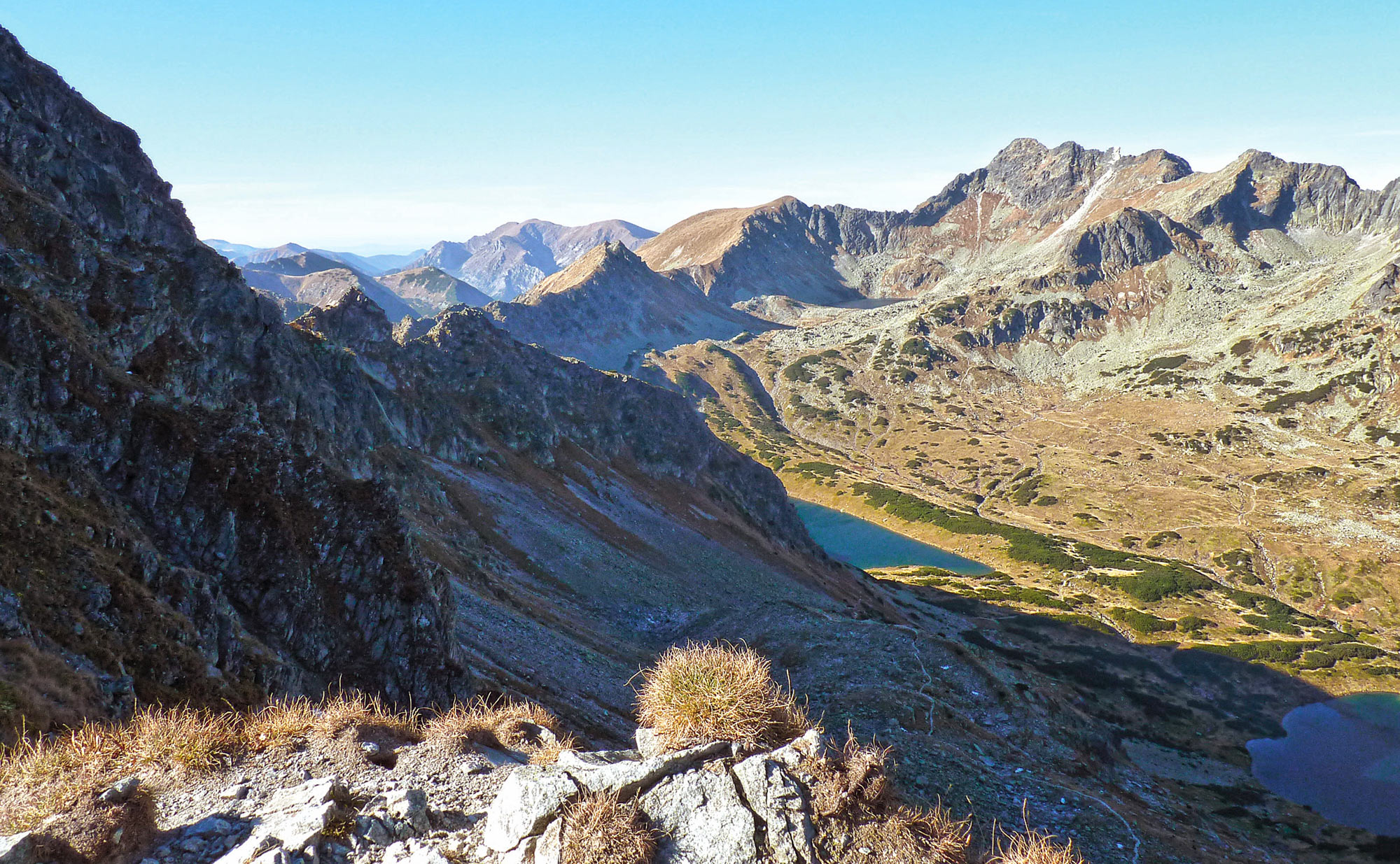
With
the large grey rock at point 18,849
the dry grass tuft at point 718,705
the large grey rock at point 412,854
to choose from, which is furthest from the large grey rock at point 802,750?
the large grey rock at point 18,849

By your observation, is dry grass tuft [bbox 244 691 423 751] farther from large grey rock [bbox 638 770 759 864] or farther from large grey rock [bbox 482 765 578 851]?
large grey rock [bbox 638 770 759 864]

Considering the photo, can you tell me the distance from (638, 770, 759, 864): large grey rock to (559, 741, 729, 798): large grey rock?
0.16 meters

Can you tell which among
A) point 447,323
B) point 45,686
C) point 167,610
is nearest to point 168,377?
point 167,610

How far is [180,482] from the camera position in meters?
25.6

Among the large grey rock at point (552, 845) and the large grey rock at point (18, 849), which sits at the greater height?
the large grey rock at point (18, 849)

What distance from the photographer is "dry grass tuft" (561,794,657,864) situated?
28.9 ft

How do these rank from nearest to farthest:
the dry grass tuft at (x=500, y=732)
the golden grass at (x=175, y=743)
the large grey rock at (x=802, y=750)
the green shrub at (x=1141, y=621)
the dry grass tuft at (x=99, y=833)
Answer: the dry grass tuft at (x=99, y=833)
the golden grass at (x=175, y=743)
the large grey rock at (x=802, y=750)
the dry grass tuft at (x=500, y=732)
the green shrub at (x=1141, y=621)

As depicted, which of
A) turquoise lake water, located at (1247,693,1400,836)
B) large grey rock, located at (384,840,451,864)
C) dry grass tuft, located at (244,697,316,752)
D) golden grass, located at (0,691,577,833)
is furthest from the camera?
turquoise lake water, located at (1247,693,1400,836)

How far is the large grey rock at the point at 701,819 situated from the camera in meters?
9.29

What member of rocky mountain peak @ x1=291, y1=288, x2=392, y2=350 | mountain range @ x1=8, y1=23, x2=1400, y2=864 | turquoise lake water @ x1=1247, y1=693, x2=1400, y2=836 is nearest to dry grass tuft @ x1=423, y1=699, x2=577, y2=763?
mountain range @ x1=8, y1=23, x2=1400, y2=864

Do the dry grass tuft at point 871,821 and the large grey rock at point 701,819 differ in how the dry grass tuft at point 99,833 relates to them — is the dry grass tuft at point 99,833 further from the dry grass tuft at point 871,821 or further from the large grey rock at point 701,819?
the dry grass tuft at point 871,821

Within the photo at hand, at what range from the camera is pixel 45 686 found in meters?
13.9

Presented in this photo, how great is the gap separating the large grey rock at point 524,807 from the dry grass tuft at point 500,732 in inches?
85.6

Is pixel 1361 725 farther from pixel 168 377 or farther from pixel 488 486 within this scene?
pixel 168 377
